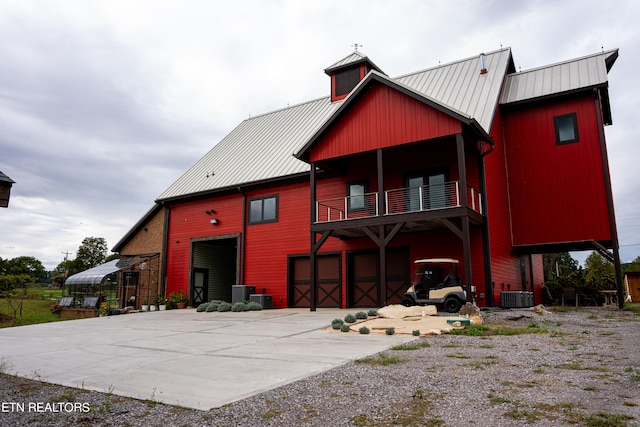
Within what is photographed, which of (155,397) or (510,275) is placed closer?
(155,397)

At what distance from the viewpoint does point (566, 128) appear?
18.4 metres

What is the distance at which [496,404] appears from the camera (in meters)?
4.45

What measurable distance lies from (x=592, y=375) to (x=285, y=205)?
16.6 m

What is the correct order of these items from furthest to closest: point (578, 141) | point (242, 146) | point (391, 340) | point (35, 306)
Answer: point (35, 306)
point (242, 146)
point (578, 141)
point (391, 340)

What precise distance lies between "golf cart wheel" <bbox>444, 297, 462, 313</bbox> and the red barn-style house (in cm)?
159

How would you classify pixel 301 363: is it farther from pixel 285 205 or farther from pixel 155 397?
pixel 285 205

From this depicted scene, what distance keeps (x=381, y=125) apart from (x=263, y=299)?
358 inches

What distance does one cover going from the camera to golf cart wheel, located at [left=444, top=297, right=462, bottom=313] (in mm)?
13641

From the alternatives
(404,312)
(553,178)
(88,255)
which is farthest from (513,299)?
(88,255)

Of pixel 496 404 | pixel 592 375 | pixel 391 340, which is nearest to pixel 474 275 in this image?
pixel 391 340

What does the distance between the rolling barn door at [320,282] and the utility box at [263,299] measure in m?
0.94

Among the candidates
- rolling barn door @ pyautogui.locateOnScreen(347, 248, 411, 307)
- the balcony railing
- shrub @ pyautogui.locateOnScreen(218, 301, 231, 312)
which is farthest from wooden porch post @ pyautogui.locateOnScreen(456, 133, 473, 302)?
shrub @ pyautogui.locateOnScreen(218, 301, 231, 312)

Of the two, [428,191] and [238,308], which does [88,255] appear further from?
[428,191]

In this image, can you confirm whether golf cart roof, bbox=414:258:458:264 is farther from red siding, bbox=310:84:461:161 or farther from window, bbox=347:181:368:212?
window, bbox=347:181:368:212
